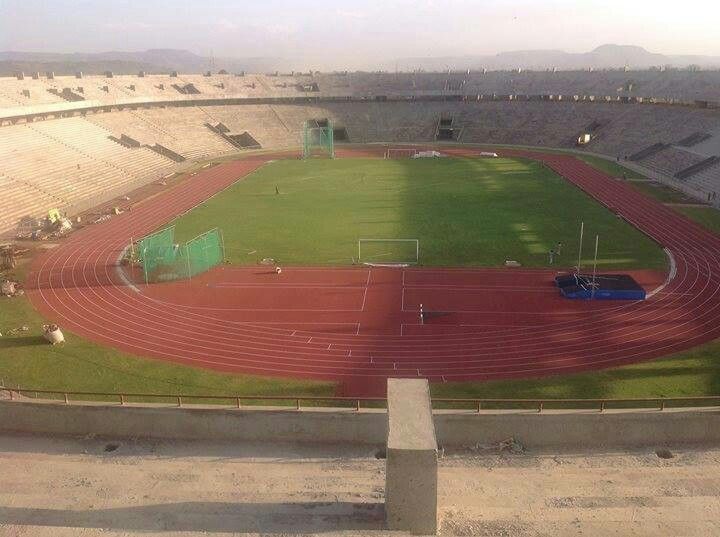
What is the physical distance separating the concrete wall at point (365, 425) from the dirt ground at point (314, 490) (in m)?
0.32

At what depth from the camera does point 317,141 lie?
75.4m

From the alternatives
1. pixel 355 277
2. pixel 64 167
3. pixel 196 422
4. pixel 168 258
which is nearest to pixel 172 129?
pixel 64 167

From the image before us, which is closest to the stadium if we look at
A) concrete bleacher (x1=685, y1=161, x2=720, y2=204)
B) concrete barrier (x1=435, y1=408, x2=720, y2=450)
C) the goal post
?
concrete barrier (x1=435, y1=408, x2=720, y2=450)

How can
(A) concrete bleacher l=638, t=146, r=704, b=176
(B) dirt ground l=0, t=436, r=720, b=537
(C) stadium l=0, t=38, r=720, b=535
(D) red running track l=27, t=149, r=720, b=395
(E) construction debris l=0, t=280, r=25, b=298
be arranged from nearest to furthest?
(B) dirt ground l=0, t=436, r=720, b=537
(C) stadium l=0, t=38, r=720, b=535
(D) red running track l=27, t=149, r=720, b=395
(E) construction debris l=0, t=280, r=25, b=298
(A) concrete bleacher l=638, t=146, r=704, b=176

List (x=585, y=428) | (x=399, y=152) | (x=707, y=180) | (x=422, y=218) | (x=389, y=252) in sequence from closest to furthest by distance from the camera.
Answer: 1. (x=585, y=428)
2. (x=389, y=252)
3. (x=422, y=218)
4. (x=707, y=180)
5. (x=399, y=152)

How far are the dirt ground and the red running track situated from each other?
15.8 ft

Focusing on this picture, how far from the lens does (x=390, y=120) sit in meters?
81.3

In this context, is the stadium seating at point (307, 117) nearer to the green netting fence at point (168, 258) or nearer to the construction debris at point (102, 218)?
the construction debris at point (102, 218)

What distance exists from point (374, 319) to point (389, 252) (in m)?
8.60

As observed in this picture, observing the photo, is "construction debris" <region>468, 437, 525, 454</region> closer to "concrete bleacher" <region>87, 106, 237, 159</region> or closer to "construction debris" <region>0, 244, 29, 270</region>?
"construction debris" <region>0, 244, 29, 270</region>

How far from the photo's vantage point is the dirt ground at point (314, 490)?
10.3m

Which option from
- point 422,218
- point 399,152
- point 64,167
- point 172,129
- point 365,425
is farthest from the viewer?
point 172,129

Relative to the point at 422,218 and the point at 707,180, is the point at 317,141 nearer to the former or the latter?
the point at 422,218

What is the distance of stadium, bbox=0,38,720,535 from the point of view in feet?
53.2
